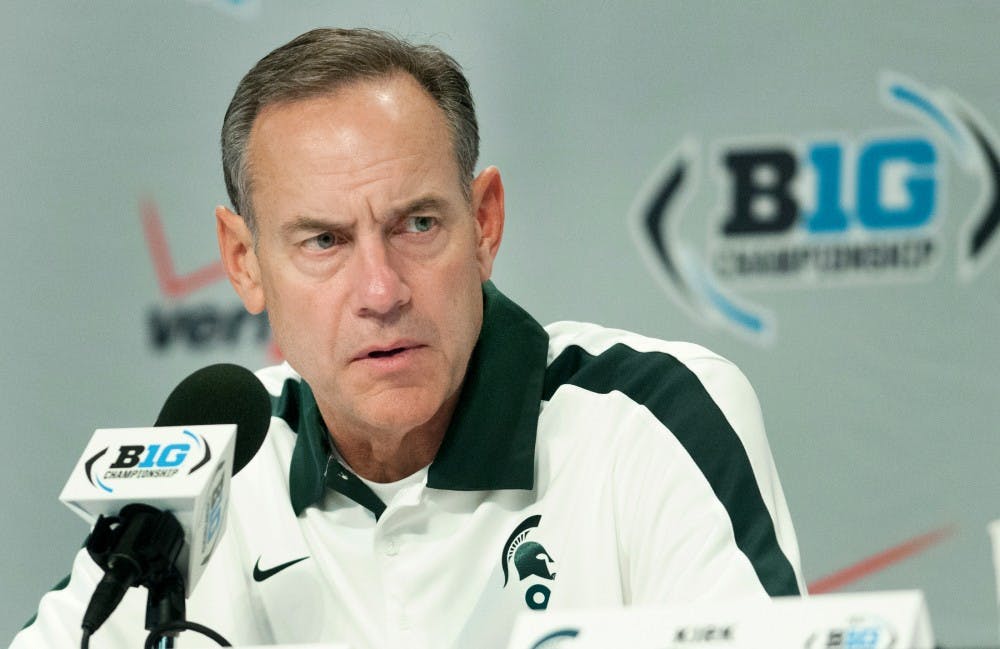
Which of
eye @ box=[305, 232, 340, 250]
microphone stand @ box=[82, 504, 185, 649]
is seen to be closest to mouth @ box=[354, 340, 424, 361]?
eye @ box=[305, 232, 340, 250]

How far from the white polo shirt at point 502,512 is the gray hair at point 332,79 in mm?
310

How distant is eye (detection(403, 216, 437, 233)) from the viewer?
2.05 m

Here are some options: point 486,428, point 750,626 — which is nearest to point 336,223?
point 486,428

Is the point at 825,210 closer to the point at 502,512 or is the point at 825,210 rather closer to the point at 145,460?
the point at 502,512

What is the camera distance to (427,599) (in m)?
2.08

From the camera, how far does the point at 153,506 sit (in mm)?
1452

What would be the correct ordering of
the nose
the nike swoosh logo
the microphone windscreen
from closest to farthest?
1. the microphone windscreen
2. the nose
3. the nike swoosh logo

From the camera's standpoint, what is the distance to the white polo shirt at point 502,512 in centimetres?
198

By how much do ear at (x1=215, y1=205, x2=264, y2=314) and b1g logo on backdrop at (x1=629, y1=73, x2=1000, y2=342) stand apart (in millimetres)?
1717

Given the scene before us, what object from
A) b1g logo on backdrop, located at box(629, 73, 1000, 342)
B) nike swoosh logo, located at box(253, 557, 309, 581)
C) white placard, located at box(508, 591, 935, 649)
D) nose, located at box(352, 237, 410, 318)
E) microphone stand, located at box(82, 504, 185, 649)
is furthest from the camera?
b1g logo on backdrop, located at box(629, 73, 1000, 342)

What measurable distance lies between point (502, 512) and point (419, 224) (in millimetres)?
464

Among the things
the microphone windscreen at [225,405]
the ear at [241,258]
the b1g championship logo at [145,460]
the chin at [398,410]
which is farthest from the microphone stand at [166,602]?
the ear at [241,258]

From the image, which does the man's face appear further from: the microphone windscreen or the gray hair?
the microphone windscreen

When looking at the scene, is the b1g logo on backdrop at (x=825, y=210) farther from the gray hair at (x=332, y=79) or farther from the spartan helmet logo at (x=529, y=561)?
the spartan helmet logo at (x=529, y=561)
